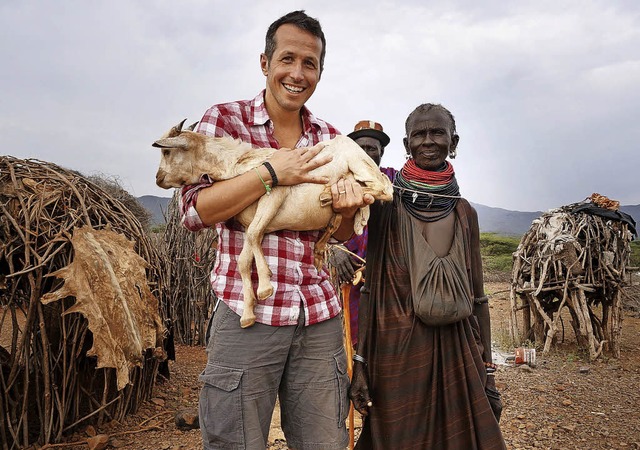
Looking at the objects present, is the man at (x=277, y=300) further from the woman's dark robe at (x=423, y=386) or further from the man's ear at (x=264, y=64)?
the woman's dark robe at (x=423, y=386)

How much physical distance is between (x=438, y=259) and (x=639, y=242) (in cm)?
1869

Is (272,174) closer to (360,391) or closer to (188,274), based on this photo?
(360,391)

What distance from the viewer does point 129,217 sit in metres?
4.69

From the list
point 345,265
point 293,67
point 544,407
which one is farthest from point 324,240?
point 544,407

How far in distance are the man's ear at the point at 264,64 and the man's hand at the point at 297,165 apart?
0.43 meters

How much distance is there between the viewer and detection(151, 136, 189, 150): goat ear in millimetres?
1852

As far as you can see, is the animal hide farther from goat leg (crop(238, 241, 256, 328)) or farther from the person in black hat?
the person in black hat

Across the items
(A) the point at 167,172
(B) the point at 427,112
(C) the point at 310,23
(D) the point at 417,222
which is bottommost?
(D) the point at 417,222

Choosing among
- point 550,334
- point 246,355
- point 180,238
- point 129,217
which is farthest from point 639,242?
point 246,355

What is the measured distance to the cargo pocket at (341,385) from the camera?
2004 mm

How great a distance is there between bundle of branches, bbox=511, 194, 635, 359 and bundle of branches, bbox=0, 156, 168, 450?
20.2ft

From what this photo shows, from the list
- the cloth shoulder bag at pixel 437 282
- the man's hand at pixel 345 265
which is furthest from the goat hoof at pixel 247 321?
the man's hand at pixel 345 265

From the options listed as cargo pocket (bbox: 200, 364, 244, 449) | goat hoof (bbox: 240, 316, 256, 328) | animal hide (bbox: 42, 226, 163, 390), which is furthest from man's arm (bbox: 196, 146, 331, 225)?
animal hide (bbox: 42, 226, 163, 390)

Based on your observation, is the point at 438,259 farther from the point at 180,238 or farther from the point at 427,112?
the point at 180,238
